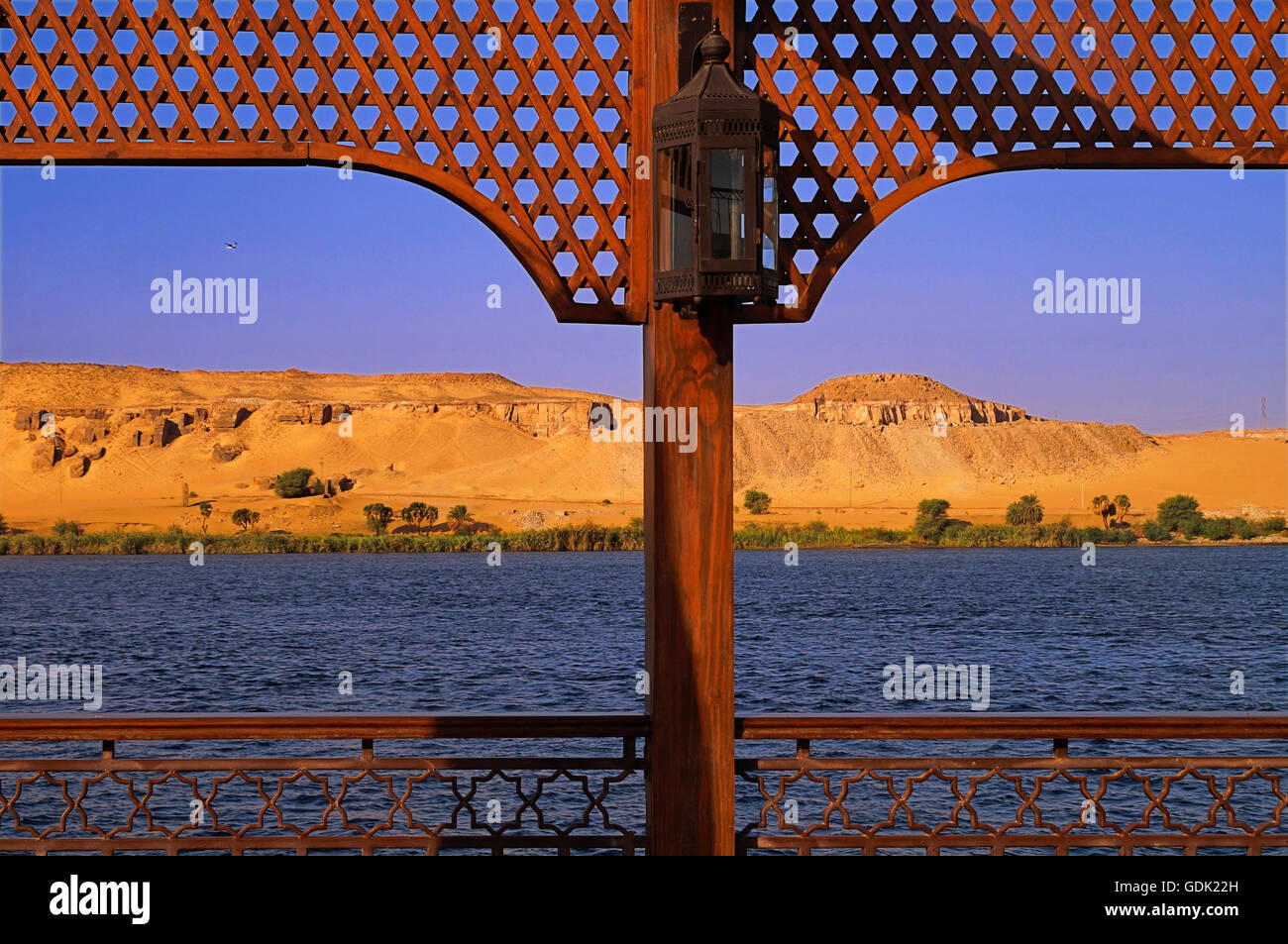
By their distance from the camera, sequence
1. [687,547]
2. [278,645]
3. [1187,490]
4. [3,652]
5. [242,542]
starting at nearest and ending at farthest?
Answer: [687,547] → [3,652] → [278,645] → [242,542] → [1187,490]

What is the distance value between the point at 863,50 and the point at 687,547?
1514mm

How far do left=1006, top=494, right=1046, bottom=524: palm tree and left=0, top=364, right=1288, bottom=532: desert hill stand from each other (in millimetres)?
972

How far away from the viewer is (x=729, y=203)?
126 inches

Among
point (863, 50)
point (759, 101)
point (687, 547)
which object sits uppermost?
point (863, 50)

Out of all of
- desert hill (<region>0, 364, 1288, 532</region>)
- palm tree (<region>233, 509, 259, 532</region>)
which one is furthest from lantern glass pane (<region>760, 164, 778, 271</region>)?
palm tree (<region>233, 509, 259, 532</region>)

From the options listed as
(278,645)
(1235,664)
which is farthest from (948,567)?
(278,645)

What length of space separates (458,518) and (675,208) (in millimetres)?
79706

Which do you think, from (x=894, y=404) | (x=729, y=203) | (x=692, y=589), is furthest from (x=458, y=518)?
(x=729, y=203)

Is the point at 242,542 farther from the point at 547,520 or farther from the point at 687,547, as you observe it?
the point at 687,547

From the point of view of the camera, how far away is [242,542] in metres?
81.9

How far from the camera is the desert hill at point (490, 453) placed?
3219 inches

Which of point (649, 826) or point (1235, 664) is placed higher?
point (649, 826)

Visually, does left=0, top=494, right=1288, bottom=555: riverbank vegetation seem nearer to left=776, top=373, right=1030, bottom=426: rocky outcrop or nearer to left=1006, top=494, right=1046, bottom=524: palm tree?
left=1006, top=494, right=1046, bottom=524: palm tree
